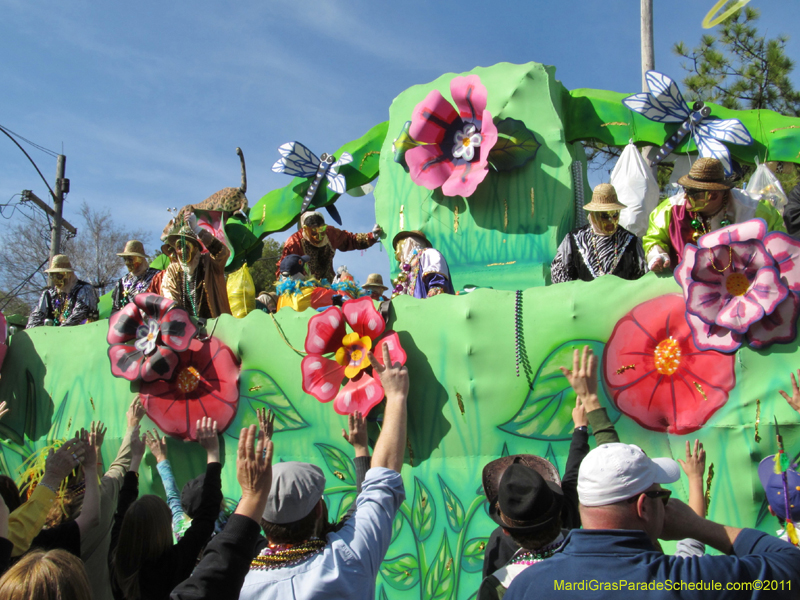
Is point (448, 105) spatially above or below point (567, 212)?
above

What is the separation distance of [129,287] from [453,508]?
144 inches

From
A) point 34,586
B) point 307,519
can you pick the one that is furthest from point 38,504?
point 307,519

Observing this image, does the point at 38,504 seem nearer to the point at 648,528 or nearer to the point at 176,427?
the point at 648,528

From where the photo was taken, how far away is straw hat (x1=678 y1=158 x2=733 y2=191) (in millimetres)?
3525

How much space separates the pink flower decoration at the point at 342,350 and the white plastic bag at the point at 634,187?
2.26m

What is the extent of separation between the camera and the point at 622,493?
148 cm

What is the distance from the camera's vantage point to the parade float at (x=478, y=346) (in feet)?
10.4

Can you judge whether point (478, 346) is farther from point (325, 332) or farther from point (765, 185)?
point (765, 185)

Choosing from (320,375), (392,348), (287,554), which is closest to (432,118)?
(392,348)

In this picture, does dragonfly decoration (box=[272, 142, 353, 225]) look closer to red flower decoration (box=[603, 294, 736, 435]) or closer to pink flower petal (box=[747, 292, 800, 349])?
red flower decoration (box=[603, 294, 736, 435])

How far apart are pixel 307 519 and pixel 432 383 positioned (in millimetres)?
2125

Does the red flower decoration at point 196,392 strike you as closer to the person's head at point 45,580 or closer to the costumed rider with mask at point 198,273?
the costumed rider with mask at point 198,273

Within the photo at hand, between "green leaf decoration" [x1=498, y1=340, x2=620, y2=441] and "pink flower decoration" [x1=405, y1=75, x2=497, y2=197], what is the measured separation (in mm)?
1925

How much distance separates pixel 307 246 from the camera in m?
5.86
